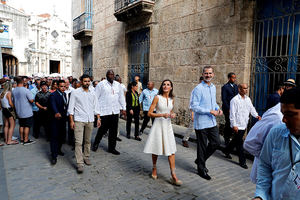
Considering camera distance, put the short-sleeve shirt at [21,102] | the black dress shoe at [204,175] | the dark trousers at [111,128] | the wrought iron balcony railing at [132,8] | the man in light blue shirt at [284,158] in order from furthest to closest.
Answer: the wrought iron balcony railing at [132,8] < the short-sleeve shirt at [21,102] < the dark trousers at [111,128] < the black dress shoe at [204,175] < the man in light blue shirt at [284,158]

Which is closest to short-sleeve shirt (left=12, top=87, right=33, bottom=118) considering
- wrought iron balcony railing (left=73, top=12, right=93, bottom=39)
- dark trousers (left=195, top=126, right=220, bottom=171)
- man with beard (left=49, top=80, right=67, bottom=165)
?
man with beard (left=49, top=80, right=67, bottom=165)

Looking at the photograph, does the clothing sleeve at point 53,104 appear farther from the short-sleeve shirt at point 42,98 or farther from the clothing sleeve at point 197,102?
the clothing sleeve at point 197,102

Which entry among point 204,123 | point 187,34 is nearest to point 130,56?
point 187,34

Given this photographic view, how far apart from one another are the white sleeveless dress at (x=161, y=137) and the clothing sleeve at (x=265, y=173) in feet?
7.21

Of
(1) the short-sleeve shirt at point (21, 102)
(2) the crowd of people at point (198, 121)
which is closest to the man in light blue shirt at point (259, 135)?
(2) the crowd of people at point (198, 121)

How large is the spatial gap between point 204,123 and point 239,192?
3.94 ft

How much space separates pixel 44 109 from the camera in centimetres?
664

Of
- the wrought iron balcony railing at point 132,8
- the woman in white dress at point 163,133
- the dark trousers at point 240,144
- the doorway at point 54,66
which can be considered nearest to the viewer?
the woman in white dress at point 163,133

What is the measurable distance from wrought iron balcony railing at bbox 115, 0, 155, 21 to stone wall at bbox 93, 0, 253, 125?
1.00 feet

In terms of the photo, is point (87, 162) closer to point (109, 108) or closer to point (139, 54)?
point (109, 108)

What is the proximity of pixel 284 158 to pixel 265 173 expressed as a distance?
9.4 inches

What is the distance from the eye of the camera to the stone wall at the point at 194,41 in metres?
6.48

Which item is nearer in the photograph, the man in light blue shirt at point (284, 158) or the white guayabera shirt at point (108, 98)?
the man in light blue shirt at point (284, 158)

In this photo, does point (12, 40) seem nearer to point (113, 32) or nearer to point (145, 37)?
point (113, 32)
